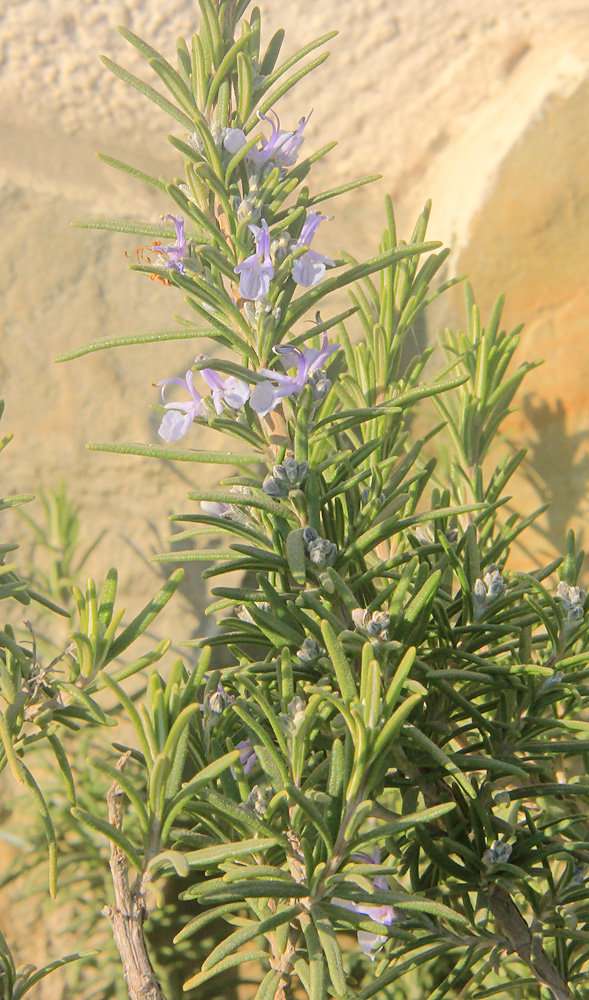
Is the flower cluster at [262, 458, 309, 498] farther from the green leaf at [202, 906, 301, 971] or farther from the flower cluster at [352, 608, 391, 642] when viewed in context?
the green leaf at [202, 906, 301, 971]

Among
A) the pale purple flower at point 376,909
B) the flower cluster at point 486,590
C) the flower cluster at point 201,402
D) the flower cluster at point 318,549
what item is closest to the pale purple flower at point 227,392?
the flower cluster at point 201,402

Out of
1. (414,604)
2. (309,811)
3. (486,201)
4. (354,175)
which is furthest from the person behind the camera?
(354,175)

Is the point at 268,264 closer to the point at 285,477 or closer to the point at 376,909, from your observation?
the point at 285,477

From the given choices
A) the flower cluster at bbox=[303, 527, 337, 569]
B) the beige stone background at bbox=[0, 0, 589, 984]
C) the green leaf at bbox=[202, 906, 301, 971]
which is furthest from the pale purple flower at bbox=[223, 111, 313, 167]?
the beige stone background at bbox=[0, 0, 589, 984]

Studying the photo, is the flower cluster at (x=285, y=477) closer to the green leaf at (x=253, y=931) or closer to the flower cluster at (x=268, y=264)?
the flower cluster at (x=268, y=264)

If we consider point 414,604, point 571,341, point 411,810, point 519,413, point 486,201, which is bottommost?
point 411,810

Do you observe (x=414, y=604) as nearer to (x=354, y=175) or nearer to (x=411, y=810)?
(x=411, y=810)

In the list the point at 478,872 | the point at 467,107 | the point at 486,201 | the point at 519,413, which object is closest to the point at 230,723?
the point at 478,872

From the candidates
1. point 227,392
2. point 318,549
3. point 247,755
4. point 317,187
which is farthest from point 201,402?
point 317,187

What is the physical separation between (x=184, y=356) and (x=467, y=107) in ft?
2.08

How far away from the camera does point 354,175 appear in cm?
133

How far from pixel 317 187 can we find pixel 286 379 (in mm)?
948

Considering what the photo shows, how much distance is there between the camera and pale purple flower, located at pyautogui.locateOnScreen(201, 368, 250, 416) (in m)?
0.52

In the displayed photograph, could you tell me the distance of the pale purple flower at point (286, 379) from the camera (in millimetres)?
508
